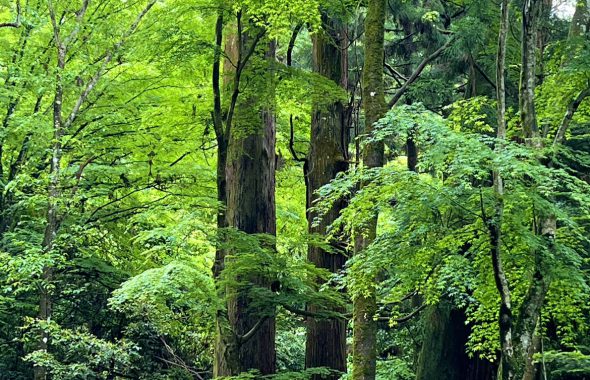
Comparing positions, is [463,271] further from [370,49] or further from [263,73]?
[263,73]

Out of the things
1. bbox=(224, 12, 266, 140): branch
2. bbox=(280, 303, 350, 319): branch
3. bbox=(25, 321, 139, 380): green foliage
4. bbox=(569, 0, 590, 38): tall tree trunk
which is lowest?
bbox=(25, 321, 139, 380): green foliage

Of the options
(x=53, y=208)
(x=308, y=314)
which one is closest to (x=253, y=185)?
(x=308, y=314)

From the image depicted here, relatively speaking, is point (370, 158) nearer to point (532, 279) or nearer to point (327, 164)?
point (532, 279)

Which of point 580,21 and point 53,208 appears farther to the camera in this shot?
point 53,208

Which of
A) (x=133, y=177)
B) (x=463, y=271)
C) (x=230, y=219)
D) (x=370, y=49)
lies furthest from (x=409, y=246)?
(x=133, y=177)

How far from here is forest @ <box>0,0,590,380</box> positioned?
17.4 ft

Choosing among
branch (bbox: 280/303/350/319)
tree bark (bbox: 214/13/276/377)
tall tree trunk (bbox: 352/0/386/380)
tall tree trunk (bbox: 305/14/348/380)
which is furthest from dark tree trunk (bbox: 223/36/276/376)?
tall tree trunk (bbox: 352/0/386/380)

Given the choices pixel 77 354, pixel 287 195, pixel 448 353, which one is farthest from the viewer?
pixel 287 195

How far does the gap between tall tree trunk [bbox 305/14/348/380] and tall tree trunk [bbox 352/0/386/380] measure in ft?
8.50

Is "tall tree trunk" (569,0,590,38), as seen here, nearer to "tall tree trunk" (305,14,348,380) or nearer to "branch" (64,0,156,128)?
"tall tree trunk" (305,14,348,380)

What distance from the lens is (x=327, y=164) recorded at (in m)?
9.74

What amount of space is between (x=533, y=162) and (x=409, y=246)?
3.84 feet

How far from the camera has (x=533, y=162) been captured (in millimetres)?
5129

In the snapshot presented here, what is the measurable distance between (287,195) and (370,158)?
949 centimetres
